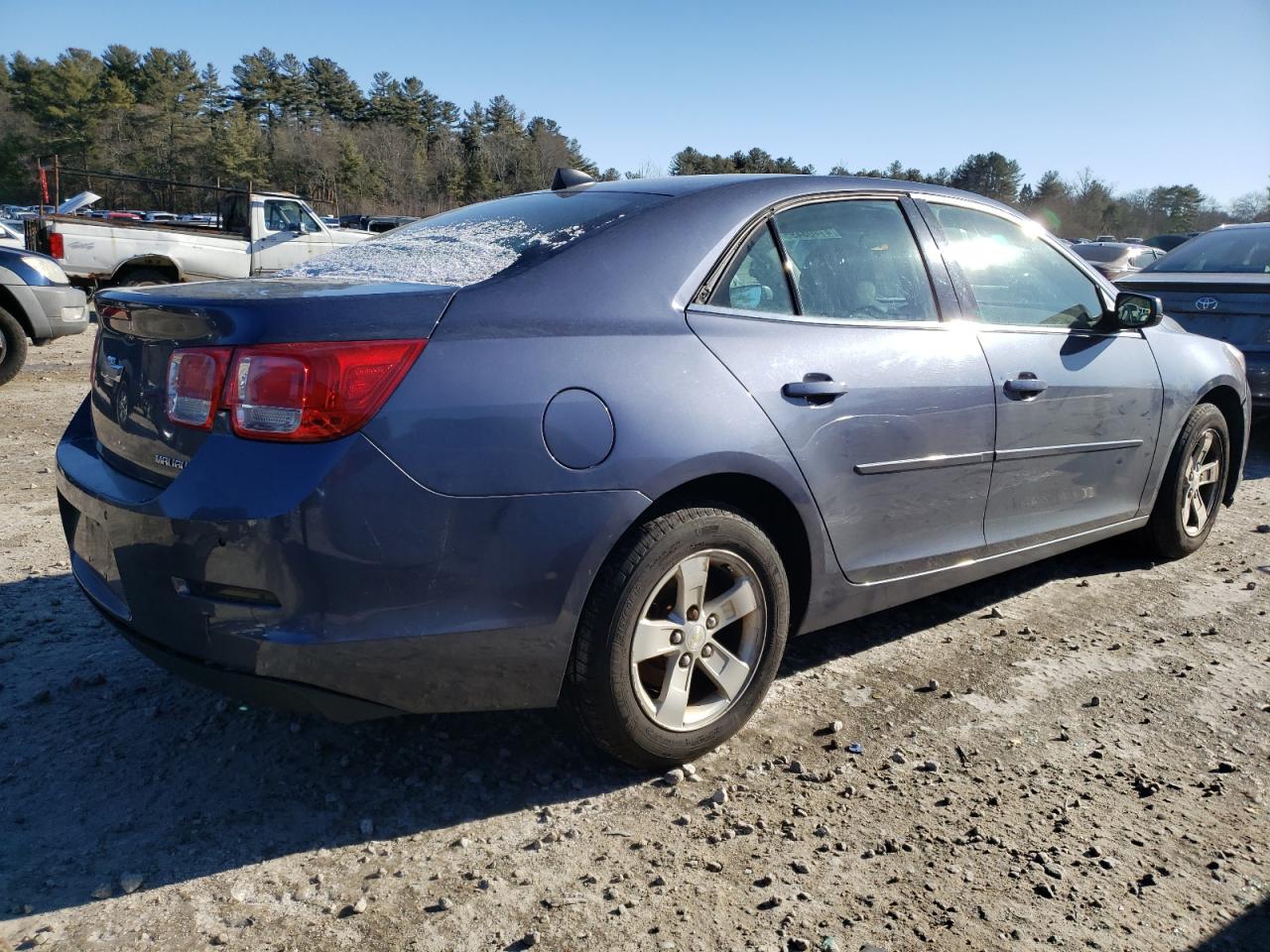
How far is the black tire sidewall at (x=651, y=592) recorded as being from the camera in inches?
94.9

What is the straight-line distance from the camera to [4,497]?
5.02 meters

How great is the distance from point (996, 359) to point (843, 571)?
1042mm

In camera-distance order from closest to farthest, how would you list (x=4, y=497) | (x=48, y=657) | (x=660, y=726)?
1. (x=660, y=726)
2. (x=48, y=657)
3. (x=4, y=497)

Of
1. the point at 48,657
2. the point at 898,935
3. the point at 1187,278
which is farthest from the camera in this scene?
the point at 1187,278

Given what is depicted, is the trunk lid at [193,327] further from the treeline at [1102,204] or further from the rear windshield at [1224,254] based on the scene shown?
the treeline at [1102,204]

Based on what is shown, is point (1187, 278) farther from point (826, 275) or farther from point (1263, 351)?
point (826, 275)

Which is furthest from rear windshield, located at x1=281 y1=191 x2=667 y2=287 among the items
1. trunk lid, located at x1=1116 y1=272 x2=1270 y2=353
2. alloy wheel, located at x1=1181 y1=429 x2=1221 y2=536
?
trunk lid, located at x1=1116 y1=272 x2=1270 y2=353

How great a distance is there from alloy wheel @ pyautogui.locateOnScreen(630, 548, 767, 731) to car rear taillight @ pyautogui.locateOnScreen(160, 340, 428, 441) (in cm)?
87

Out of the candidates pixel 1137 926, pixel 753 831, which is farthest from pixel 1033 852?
pixel 753 831

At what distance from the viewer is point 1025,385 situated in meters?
3.43

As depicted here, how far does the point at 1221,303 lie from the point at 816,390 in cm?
590

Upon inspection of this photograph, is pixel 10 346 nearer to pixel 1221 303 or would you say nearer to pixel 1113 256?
pixel 1221 303

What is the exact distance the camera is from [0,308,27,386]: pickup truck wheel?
26.6ft

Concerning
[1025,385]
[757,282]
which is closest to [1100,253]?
[1025,385]
